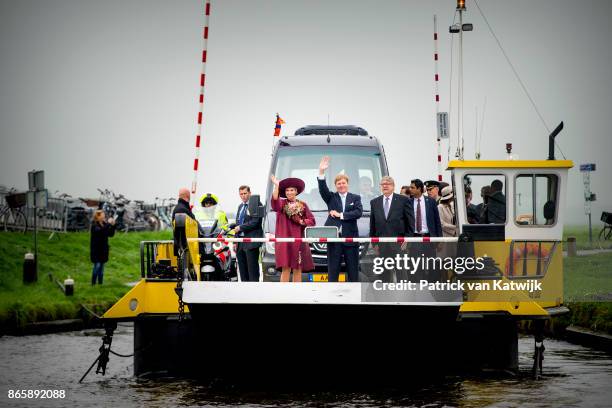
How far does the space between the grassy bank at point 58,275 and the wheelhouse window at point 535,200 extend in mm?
10273

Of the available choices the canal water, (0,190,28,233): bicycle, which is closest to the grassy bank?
(0,190,28,233): bicycle

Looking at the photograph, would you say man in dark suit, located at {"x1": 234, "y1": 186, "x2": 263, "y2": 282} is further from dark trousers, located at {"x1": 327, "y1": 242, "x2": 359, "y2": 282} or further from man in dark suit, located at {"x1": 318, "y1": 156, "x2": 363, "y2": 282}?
dark trousers, located at {"x1": 327, "y1": 242, "x2": 359, "y2": 282}

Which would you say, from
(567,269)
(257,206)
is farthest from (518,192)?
(567,269)

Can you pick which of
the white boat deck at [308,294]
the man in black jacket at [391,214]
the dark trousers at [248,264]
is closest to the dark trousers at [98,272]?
the dark trousers at [248,264]

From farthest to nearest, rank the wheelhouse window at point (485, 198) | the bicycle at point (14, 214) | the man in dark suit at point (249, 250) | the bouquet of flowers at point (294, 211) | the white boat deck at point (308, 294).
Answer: the bicycle at point (14, 214) < the man in dark suit at point (249, 250) < the wheelhouse window at point (485, 198) < the bouquet of flowers at point (294, 211) < the white boat deck at point (308, 294)

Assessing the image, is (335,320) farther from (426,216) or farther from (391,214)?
(426,216)

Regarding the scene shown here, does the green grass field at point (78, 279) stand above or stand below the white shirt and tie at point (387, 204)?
below

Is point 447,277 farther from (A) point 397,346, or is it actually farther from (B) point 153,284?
(B) point 153,284

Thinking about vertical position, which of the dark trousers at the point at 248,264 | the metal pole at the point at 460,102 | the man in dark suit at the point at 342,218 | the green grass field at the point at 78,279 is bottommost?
the green grass field at the point at 78,279

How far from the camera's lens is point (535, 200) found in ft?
51.1

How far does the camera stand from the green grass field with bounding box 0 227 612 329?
21.8 m

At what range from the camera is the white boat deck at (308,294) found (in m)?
12.7

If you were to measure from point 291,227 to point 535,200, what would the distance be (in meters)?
3.73

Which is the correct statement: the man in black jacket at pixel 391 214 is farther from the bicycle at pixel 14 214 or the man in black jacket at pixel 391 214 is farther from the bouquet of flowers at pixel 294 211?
the bicycle at pixel 14 214
